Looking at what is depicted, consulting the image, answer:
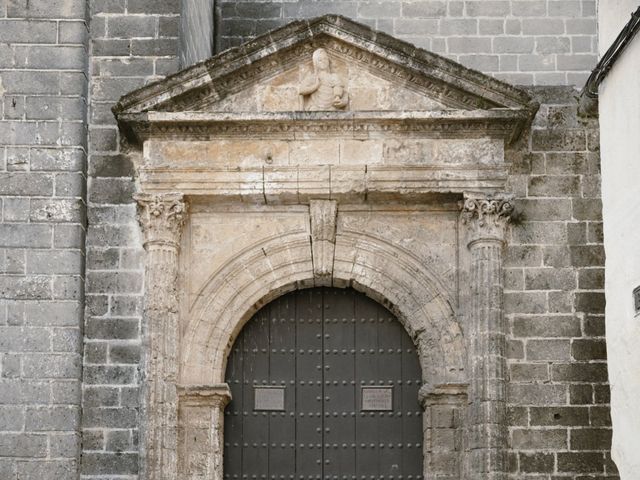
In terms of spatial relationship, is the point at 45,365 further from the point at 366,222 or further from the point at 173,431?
the point at 366,222

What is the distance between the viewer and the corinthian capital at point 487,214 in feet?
34.1

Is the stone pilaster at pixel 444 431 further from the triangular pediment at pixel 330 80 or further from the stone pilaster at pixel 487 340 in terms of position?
the triangular pediment at pixel 330 80

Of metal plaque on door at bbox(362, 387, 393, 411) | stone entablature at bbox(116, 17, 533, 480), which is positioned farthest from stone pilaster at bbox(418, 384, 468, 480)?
metal plaque on door at bbox(362, 387, 393, 411)

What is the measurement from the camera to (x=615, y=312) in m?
10.3

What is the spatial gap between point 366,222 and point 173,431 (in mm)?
2154

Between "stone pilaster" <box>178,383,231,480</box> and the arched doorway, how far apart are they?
0.24 m

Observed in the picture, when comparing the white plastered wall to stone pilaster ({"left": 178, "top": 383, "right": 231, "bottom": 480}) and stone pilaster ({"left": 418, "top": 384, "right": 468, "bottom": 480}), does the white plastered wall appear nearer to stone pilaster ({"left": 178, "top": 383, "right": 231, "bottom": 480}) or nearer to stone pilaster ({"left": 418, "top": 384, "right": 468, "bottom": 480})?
stone pilaster ({"left": 418, "top": 384, "right": 468, "bottom": 480})

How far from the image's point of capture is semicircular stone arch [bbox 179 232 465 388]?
10.5 metres

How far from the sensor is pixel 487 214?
10.4 metres

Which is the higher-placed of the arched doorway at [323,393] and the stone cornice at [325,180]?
the stone cornice at [325,180]

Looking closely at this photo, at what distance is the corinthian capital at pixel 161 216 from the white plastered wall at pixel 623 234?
324cm

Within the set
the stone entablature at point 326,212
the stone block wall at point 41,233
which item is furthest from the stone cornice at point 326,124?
the stone block wall at point 41,233

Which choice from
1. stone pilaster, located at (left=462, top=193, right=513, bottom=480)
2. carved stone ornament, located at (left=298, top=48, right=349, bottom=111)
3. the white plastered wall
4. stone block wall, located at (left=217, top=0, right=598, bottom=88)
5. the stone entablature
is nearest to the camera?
the white plastered wall

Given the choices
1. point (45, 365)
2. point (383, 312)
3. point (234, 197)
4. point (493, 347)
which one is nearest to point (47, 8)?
point (234, 197)
